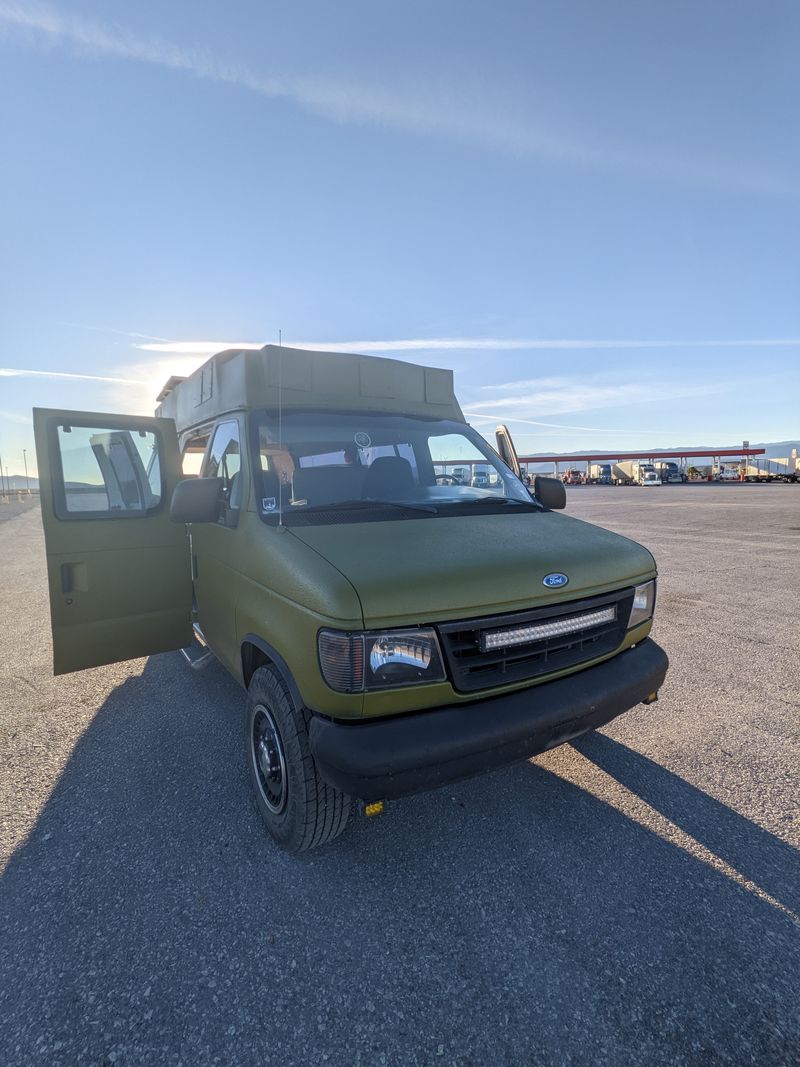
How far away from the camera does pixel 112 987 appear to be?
1.89m

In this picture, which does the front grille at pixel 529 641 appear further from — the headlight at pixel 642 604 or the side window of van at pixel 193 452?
the side window of van at pixel 193 452

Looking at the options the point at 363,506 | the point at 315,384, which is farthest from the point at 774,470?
the point at 363,506

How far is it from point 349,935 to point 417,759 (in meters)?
0.79

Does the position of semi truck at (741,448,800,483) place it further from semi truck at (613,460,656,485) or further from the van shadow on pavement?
the van shadow on pavement

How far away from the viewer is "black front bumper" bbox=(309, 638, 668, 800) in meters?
2.02

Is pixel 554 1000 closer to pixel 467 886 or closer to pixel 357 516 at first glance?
pixel 467 886

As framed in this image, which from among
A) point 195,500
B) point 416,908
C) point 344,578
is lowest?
point 416,908

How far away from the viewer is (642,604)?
2990mm

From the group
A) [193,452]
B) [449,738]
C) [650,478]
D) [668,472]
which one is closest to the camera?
[449,738]

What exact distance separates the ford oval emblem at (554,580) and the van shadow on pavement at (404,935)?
4.24 feet

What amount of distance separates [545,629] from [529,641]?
113mm

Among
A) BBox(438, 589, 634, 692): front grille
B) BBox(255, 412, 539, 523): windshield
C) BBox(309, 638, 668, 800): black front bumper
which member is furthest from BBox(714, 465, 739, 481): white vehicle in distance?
BBox(309, 638, 668, 800): black front bumper

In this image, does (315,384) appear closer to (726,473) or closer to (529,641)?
(529,641)

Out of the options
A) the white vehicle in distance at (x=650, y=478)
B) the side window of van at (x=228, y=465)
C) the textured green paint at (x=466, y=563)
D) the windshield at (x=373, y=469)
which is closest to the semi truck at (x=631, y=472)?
the white vehicle in distance at (x=650, y=478)
